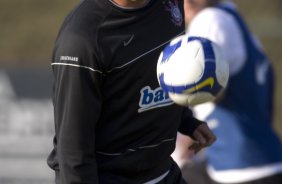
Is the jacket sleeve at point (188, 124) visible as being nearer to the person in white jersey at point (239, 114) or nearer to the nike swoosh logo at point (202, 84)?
the nike swoosh logo at point (202, 84)

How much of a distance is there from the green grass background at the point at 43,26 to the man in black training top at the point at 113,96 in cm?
757

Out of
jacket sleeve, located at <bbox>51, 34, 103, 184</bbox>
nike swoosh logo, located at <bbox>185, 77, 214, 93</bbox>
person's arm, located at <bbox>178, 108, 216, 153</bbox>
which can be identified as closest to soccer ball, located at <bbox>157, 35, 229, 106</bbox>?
nike swoosh logo, located at <bbox>185, 77, 214, 93</bbox>

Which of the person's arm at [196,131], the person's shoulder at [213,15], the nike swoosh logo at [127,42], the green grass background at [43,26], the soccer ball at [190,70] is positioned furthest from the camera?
the green grass background at [43,26]

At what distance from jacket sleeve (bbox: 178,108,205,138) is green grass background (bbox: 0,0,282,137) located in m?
7.20

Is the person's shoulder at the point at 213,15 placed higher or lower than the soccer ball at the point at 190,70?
lower

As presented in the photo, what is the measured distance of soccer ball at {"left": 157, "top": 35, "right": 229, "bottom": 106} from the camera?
362cm

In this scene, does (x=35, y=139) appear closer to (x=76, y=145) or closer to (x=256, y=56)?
(x=256, y=56)

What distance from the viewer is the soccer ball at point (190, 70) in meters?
3.62

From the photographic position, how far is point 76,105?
12.0 ft

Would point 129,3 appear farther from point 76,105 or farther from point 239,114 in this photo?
point 239,114

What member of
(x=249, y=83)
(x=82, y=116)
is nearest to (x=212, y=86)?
→ (x=82, y=116)

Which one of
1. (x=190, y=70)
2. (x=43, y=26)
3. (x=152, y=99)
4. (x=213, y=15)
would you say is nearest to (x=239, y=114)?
(x=213, y=15)

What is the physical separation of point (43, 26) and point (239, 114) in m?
6.49

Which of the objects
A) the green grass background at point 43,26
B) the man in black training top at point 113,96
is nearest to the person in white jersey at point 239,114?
the man in black training top at point 113,96
